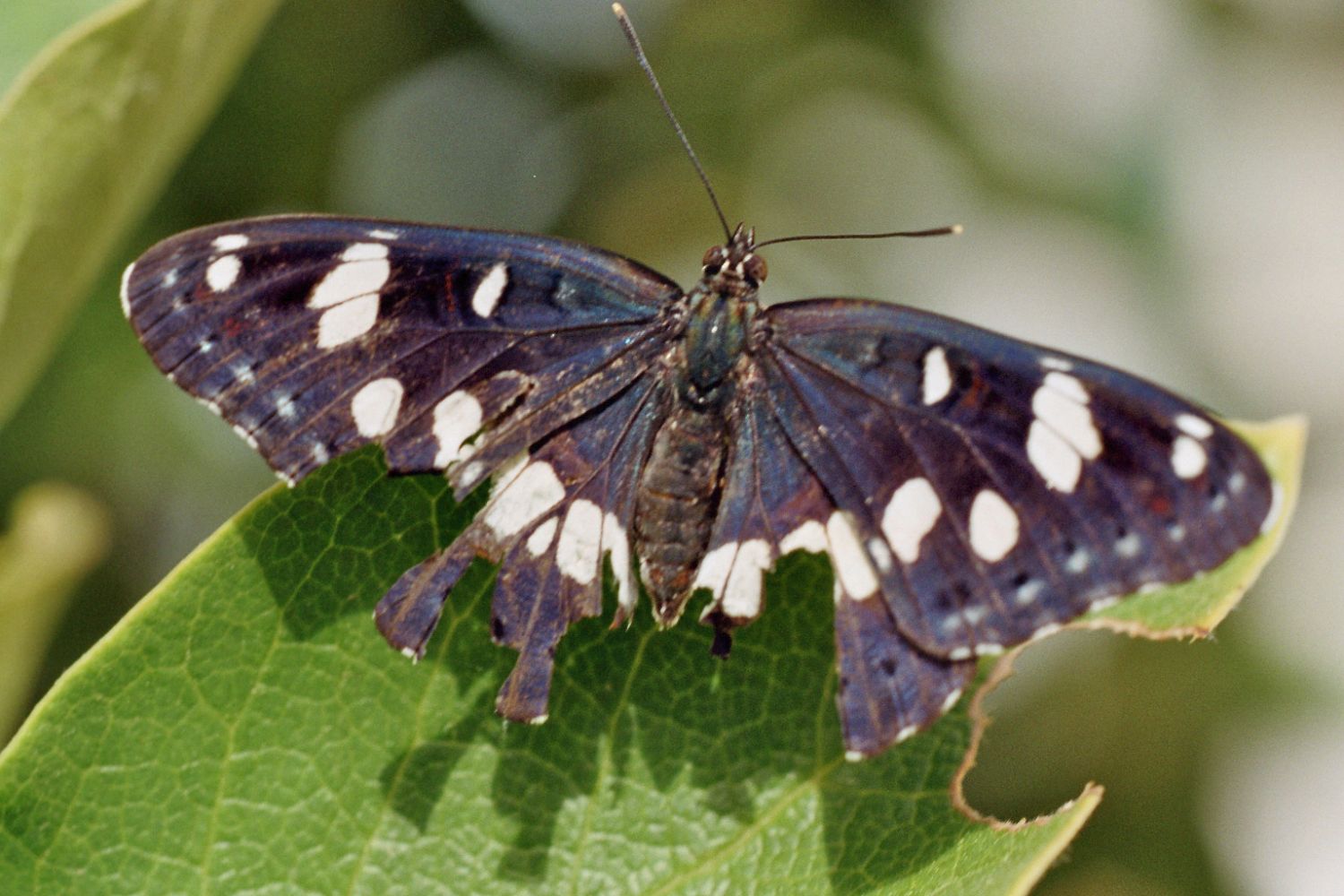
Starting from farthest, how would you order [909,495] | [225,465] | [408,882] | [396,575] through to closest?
1. [225,465]
2. [909,495]
3. [396,575]
4. [408,882]

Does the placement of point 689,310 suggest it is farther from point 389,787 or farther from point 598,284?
point 389,787

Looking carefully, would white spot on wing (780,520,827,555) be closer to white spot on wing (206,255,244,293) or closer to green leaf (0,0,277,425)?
white spot on wing (206,255,244,293)

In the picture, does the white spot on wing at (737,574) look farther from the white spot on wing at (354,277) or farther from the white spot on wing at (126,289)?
the white spot on wing at (126,289)

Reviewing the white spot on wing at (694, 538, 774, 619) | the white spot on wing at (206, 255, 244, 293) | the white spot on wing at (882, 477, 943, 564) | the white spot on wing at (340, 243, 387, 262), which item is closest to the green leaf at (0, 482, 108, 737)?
the white spot on wing at (206, 255, 244, 293)

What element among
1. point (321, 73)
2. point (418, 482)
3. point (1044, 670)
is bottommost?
point (1044, 670)

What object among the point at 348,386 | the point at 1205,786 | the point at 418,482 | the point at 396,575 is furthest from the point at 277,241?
the point at 1205,786

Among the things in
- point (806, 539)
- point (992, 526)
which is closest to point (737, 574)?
point (806, 539)
